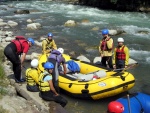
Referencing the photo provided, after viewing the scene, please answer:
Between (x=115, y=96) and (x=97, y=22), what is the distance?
456 inches

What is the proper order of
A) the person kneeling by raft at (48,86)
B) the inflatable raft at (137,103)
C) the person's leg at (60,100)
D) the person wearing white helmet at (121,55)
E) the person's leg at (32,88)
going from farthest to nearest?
1. the person wearing white helmet at (121,55)
2. the person's leg at (32,88)
3. the person's leg at (60,100)
4. the person kneeling by raft at (48,86)
5. the inflatable raft at (137,103)

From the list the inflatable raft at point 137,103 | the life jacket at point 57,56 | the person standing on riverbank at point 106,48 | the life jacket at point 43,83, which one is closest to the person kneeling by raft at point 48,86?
the life jacket at point 43,83

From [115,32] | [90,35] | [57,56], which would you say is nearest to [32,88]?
[57,56]

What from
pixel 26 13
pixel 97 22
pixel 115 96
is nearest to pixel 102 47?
pixel 115 96

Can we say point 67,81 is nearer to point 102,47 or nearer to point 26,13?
point 102,47

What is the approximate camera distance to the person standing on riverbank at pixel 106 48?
26.7 feet

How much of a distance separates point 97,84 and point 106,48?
68.4 inches

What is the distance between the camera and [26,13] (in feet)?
74.6

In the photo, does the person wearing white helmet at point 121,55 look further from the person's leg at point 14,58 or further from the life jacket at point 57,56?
the person's leg at point 14,58

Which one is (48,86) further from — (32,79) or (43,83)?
(32,79)

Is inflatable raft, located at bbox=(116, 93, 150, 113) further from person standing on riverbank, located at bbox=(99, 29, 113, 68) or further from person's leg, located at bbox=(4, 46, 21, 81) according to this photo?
person's leg, located at bbox=(4, 46, 21, 81)

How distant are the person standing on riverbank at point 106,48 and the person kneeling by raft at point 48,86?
2486 mm

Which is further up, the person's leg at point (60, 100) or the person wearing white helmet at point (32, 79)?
the person wearing white helmet at point (32, 79)

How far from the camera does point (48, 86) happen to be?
6.29 m
